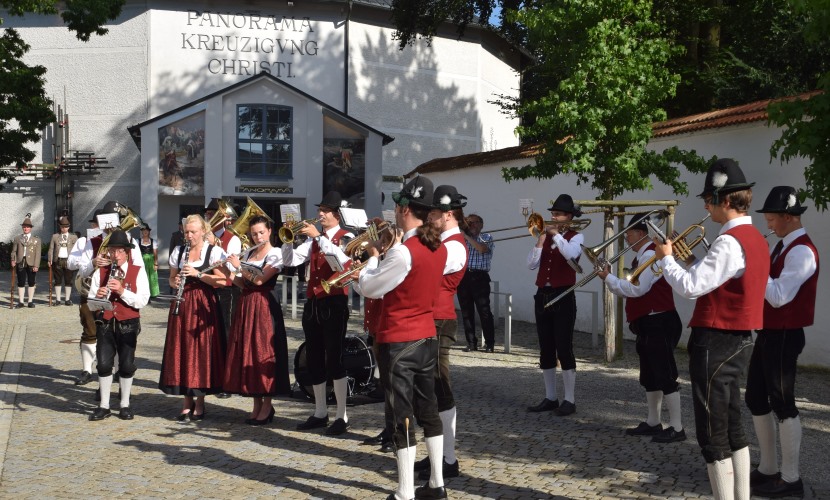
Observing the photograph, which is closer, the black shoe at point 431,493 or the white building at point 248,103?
the black shoe at point 431,493

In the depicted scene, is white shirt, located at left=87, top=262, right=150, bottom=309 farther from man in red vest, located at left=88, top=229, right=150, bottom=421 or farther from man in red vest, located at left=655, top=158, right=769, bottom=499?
man in red vest, located at left=655, top=158, right=769, bottom=499

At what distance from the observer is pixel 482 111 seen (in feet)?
131

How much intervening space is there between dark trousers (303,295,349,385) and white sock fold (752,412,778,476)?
353 cm

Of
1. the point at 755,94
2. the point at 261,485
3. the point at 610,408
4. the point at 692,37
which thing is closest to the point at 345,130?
the point at 692,37

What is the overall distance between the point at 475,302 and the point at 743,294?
27.3 ft

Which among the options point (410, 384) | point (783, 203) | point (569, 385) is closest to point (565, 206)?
point (569, 385)

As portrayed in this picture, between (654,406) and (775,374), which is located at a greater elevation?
(775,374)

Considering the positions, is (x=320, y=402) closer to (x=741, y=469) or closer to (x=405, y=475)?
(x=405, y=475)

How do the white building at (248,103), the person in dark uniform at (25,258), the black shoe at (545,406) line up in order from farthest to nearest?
1. the white building at (248,103)
2. the person in dark uniform at (25,258)
3. the black shoe at (545,406)

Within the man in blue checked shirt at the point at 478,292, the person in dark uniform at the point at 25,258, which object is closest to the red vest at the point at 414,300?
the man in blue checked shirt at the point at 478,292

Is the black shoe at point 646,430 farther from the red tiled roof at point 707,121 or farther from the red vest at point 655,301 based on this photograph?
the red tiled roof at point 707,121

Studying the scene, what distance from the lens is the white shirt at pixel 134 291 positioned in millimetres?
8438

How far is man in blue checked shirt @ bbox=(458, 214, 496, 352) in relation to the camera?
13.1 m

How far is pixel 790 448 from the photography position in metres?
5.89
